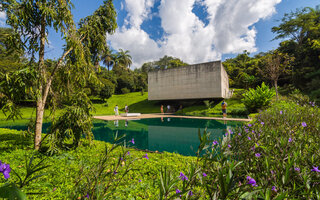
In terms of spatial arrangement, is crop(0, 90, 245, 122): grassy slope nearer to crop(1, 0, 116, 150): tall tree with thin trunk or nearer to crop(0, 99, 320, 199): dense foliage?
crop(0, 99, 320, 199): dense foliage

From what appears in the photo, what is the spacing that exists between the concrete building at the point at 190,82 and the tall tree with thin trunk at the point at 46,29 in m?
18.4

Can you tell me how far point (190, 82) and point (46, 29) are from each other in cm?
1992

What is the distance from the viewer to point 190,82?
2255 centimetres

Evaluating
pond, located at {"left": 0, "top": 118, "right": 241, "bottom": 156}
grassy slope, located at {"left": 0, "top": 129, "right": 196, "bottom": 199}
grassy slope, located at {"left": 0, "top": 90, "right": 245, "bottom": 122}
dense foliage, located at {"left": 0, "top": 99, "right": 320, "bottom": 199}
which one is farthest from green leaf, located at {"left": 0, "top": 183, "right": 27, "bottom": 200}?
grassy slope, located at {"left": 0, "top": 90, "right": 245, "bottom": 122}

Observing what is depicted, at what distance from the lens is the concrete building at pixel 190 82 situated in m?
20.8

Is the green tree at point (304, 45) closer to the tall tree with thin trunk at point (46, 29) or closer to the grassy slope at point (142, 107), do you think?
the grassy slope at point (142, 107)

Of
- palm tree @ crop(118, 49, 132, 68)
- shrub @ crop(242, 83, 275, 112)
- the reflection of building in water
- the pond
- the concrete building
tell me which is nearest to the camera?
the reflection of building in water

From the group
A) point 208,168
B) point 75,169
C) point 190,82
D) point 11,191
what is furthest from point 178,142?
point 190,82

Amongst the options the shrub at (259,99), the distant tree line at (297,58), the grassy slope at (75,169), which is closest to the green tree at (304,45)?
the distant tree line at (297,58)

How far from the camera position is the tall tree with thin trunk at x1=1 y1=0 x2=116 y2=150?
375cm

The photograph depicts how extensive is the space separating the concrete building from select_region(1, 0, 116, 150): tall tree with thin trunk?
18379 mm

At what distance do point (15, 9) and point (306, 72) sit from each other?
107ft

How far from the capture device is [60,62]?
174 inches

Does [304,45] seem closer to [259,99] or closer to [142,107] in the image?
[259,99]
